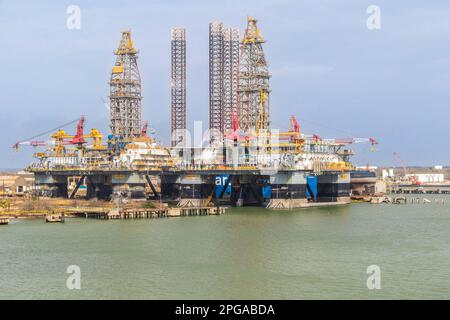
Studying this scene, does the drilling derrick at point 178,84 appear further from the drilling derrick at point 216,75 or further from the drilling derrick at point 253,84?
the drilling derrick at point 253,84

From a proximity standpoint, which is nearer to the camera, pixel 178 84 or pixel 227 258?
pixel 227 258

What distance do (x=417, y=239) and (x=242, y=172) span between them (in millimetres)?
22487

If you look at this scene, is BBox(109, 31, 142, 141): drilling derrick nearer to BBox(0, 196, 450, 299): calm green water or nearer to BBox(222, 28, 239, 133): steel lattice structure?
BBox(222, 28, 239, 133): steel lattice structure

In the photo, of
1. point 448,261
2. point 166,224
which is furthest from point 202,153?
point 448,261

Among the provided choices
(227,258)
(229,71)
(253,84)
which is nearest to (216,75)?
(229,71)

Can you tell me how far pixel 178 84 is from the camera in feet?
247

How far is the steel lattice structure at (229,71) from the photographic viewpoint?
72750mm

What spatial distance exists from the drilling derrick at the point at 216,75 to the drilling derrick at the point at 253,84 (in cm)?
826

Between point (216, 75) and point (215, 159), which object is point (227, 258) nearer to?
point (215, 159)

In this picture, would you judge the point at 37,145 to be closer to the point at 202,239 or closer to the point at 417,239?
the point at 202,239

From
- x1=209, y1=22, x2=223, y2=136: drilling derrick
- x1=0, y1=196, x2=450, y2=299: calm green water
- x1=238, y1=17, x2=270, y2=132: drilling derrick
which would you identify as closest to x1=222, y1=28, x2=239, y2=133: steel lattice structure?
x1=209, y1=22, x2=223, y2=136: drilling derrick

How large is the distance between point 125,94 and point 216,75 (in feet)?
38.7

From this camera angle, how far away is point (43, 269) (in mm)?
26922

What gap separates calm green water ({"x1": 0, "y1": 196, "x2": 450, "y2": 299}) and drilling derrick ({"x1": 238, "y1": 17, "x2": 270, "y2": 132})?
1854cm
